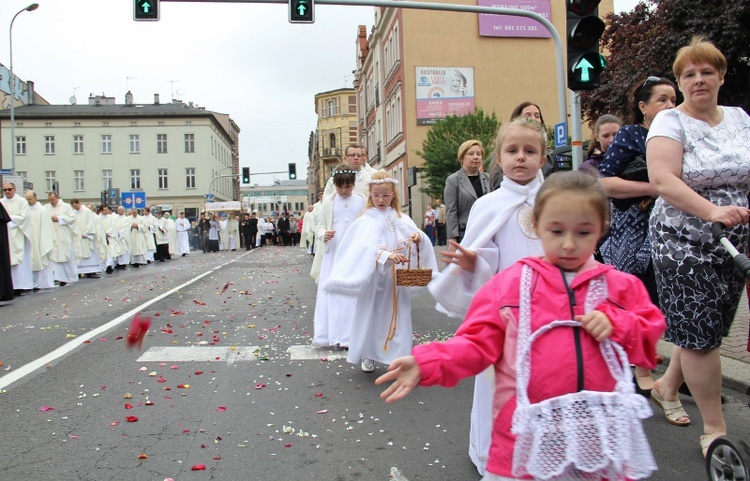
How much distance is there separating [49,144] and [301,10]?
6875cm

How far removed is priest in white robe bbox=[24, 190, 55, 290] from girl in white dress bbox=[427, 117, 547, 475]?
577 inches

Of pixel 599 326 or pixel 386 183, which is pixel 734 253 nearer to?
pixel 599 326

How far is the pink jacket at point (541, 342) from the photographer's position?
2.16 meters

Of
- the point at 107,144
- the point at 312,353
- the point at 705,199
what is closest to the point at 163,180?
the point at 107,144

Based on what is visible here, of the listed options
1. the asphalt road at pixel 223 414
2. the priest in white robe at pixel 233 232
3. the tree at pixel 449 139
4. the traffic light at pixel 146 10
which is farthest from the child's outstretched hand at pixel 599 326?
the priest in white robe at pixel 233 232

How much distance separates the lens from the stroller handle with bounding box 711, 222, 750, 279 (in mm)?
2764

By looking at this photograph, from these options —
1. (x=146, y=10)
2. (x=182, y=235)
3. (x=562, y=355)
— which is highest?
(x=146, y=10)

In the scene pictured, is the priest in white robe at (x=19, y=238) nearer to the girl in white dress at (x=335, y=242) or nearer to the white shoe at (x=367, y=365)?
the girl in white dress at (x=335, y=242)

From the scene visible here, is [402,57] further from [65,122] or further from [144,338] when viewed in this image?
[65,122]

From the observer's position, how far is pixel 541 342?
86.5 inches

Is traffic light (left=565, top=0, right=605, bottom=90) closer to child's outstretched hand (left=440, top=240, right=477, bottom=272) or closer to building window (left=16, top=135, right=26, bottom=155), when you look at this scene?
child's outstretched hand (left=440, top=240, right=477, bottom=272)

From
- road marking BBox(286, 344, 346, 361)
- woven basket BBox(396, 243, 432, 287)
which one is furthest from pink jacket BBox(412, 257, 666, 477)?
road marking BBox(286, 344, 346, 361)

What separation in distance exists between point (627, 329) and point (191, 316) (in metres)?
8.11

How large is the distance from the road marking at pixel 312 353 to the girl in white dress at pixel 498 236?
3.38m
